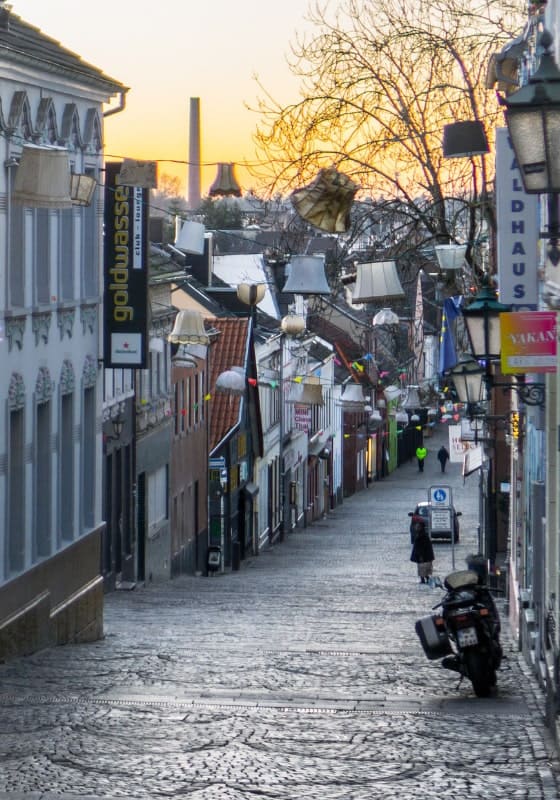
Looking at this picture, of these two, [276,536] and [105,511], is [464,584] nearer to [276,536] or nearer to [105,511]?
[105,511]

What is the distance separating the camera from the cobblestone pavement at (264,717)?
9.12 metres

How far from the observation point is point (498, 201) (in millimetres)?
14883

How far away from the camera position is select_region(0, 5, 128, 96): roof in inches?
642

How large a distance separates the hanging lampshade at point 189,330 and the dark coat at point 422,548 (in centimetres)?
610

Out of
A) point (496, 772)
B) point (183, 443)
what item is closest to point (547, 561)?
point (496, 772)

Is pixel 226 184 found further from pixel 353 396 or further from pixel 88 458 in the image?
pixel 353 396

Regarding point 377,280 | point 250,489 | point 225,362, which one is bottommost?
point 250,489

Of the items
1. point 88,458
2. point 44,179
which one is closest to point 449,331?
point 88,458

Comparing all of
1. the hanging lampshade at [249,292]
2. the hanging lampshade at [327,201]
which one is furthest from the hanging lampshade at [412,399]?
the hanging lampshade at [327,201]

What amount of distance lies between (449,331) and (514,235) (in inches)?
327

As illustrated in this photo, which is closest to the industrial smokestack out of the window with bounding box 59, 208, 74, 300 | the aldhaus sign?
the window with bounding box 59, 208, 74, 300

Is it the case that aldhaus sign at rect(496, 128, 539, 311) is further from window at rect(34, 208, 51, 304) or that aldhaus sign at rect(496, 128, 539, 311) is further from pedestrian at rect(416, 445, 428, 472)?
pedestrian at rect(416, 445, 428, 472)

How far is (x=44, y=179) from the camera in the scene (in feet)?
45.4

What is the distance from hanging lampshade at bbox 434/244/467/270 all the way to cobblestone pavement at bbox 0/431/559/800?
448 cm
